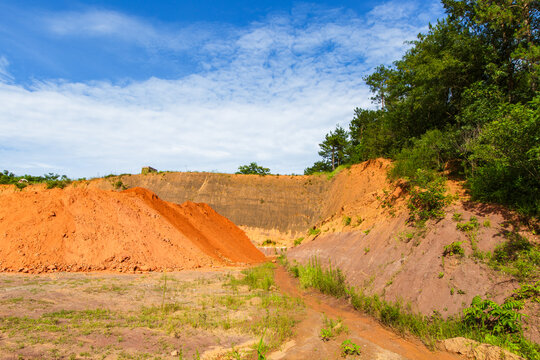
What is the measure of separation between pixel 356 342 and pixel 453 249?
4190mm

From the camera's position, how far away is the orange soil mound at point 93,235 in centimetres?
1495

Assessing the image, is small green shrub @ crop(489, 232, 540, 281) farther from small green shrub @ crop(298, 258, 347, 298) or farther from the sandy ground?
small green shrub @ crop(298, 258, 347, 298)

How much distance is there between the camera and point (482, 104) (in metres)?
11.2

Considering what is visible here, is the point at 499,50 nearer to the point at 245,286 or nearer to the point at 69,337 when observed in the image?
the point at 245,286

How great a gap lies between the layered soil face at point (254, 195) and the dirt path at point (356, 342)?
89.6 ft

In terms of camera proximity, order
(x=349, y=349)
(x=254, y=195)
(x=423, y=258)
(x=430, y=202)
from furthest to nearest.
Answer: (x=254, y=195)
(x=430, y=202)
(x=423, y=258)
(x=349, y=349)

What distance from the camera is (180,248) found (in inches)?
789

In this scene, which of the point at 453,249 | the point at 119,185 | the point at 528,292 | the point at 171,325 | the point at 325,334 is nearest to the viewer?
the point at 528,292

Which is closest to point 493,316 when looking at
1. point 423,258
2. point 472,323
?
point 472,323

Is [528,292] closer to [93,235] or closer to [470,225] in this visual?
[470,225]

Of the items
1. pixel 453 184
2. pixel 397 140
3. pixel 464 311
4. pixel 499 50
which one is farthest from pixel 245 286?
pixel 499 50

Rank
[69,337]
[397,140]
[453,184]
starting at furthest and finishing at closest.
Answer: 1. [397,140]
2. [453,184]
3. [69,337]

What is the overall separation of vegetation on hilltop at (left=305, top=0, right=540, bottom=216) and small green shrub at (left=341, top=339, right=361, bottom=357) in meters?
6.13

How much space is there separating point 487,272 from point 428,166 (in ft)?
21.9
